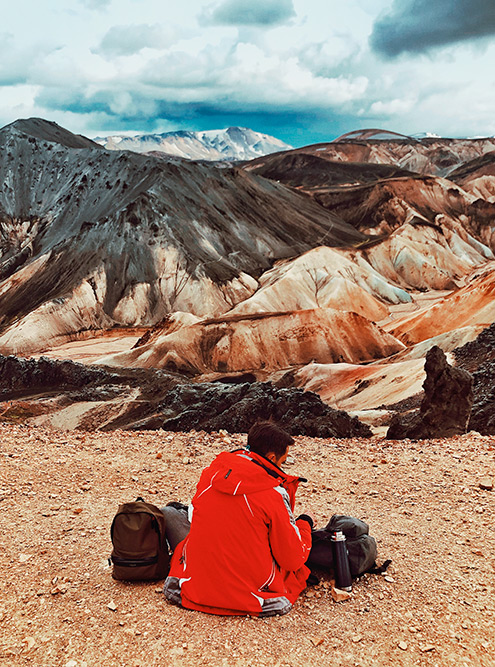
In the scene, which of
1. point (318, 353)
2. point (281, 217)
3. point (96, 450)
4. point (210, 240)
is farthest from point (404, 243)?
point (96, 450)

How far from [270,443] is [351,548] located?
1293mm

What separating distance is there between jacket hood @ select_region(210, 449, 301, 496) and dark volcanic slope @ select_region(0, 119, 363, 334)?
47.9 m

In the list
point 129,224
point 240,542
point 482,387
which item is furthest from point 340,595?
point 129,224

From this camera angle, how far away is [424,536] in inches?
214

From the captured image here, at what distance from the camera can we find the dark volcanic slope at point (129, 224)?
182 ft

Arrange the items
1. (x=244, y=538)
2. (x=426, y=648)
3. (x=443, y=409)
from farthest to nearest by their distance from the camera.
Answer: (x=443, y=409) → (x=244, y=538) → (x=426, y=648)

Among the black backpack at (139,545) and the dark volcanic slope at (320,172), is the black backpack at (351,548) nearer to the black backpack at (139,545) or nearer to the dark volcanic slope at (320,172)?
the black backpack at (139,545)

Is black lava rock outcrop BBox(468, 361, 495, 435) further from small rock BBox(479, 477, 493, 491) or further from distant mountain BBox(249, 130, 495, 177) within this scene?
distant mountain BBox(249, 130, 495, 177)

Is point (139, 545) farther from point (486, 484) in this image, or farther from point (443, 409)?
point (443, 409)

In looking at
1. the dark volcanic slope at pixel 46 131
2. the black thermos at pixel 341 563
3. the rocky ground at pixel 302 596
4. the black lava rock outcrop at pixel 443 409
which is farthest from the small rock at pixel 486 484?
the dark volcanic slope at pixel 46 131

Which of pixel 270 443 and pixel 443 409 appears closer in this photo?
pixel 270 443

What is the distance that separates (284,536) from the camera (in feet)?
13.1

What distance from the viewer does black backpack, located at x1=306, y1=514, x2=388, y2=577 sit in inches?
182

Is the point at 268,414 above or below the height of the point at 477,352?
above
